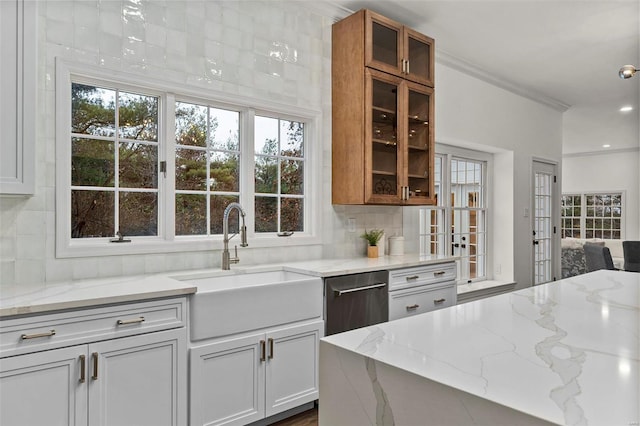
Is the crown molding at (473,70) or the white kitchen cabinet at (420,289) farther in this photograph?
the crown molding at (473,70)

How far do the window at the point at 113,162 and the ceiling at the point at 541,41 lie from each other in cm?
184

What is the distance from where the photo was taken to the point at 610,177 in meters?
9.43

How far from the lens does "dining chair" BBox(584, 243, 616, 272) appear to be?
5.30 meters

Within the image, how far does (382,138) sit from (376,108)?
239mm

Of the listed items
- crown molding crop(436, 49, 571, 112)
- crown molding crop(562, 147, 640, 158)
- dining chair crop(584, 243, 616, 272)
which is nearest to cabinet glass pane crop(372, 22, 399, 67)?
crown molding crop(436, 49, 571, 112)

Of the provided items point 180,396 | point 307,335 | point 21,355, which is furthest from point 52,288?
point 307,335

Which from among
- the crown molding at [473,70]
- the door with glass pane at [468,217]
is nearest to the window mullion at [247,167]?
the crown molding at [473,70]

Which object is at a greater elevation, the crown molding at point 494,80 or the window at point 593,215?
the crown molding at point 494,80

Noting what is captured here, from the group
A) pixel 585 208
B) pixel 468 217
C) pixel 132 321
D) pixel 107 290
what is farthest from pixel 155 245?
pixel 585 208

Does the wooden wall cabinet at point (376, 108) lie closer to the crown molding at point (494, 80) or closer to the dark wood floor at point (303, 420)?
the crown molding at point (494, 80)

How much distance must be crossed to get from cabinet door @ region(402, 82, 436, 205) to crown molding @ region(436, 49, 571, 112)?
0.91 m

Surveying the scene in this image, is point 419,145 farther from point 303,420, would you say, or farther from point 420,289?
point 303,420

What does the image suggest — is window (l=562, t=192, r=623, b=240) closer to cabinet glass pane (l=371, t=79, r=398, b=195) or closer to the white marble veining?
the white marble veining

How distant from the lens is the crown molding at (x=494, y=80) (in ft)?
14.6
